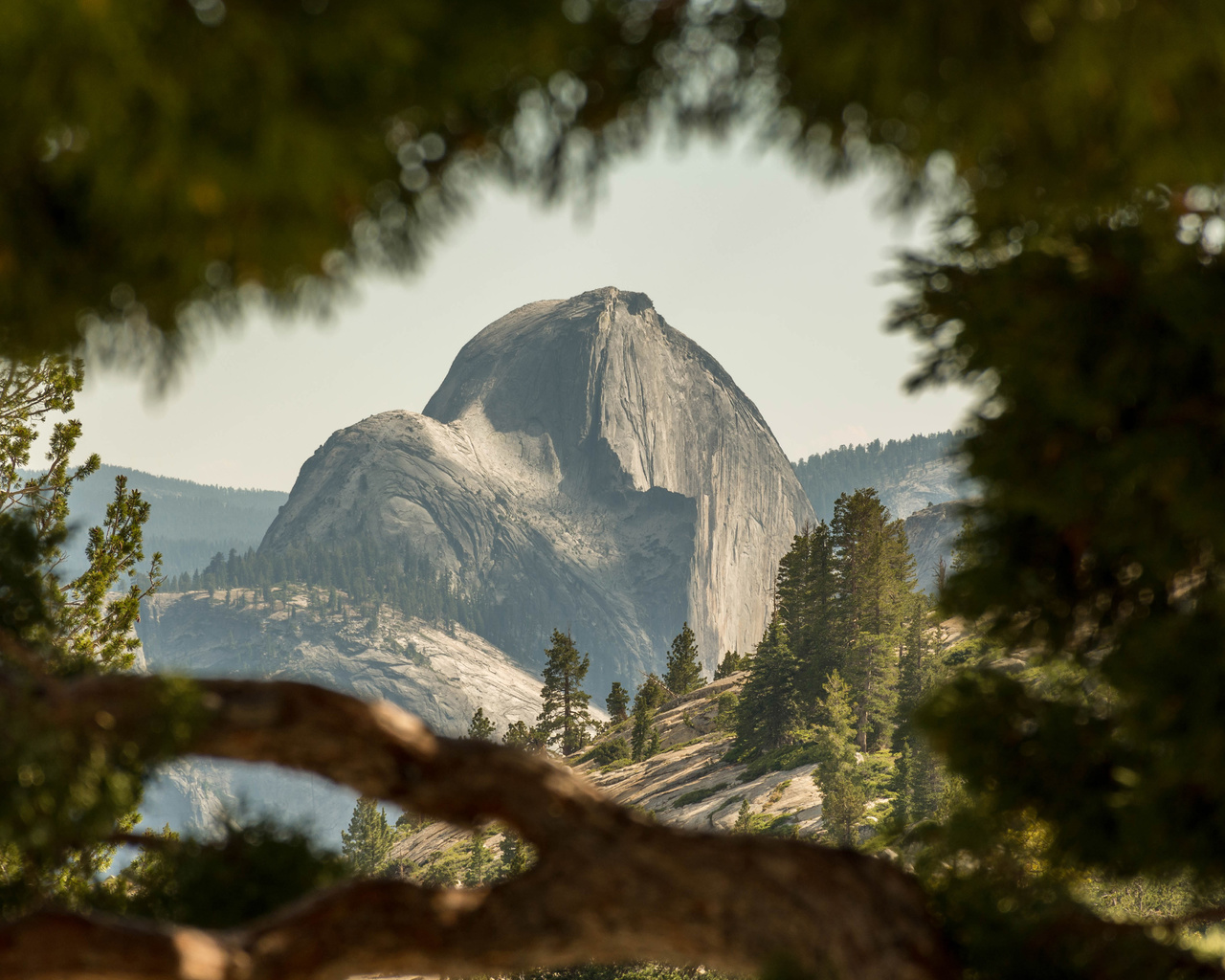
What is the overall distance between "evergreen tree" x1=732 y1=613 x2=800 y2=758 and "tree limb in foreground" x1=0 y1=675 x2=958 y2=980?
41.2m

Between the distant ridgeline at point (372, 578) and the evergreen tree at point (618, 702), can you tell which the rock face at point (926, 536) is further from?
the evergreen tree at point (618, 702)

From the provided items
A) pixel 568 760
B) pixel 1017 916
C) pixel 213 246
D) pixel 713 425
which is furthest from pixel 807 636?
pixel 713 425

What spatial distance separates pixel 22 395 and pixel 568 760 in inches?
2138

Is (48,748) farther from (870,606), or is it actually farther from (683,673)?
(683,673)

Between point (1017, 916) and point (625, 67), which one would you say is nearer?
point (625, 67)

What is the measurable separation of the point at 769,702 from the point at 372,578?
13354 centimetres

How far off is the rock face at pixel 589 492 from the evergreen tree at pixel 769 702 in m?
126

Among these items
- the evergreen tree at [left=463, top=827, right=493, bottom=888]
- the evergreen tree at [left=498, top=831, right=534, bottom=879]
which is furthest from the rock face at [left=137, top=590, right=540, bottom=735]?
the evergreen tree at [left=498, top=831, right=534, bottom=879]

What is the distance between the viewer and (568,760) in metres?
62.1

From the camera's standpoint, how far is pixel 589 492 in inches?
7195

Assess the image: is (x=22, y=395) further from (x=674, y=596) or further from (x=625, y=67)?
(x=674, y=596)

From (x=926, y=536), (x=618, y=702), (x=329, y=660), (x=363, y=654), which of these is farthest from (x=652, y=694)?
(x=926, y=536)

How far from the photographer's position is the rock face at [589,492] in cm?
17375

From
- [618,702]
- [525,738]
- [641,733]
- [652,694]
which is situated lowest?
[641,733]
